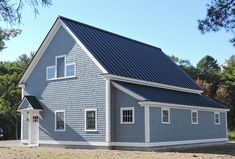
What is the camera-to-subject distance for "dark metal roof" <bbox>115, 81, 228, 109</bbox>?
2716 centimetres

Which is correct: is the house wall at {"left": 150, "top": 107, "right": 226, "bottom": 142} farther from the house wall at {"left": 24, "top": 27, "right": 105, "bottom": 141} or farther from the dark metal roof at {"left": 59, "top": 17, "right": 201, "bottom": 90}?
the house wall at {"left": 24, "top": 27, "right": 105, "bottom": 141}

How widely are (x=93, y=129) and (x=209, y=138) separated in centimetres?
1099

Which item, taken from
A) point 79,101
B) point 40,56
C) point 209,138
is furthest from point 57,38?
point 209,138

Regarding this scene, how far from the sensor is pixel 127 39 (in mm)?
35688

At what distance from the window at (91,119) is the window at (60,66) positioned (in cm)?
378

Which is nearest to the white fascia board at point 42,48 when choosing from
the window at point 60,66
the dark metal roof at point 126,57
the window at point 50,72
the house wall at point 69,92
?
the house wall at point 69,92

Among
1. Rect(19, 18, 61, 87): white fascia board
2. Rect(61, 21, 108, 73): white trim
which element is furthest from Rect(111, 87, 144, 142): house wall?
Rect(19, 18, 61, 87): white fascia board

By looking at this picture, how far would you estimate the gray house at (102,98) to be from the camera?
26750 millimetres

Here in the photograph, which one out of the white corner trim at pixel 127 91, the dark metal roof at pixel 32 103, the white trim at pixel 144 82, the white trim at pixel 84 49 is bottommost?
the dark metal roof at pixel 32 103

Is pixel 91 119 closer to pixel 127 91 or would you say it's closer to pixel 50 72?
pixel 127 91

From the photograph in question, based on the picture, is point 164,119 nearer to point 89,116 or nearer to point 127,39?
point 89,116

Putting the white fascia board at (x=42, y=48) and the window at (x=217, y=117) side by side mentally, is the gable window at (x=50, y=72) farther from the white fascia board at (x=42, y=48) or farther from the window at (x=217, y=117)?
the window at (x=217, y=117)

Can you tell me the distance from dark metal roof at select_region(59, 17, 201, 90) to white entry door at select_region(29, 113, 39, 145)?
687cm

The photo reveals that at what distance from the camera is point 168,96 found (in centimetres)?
2984
